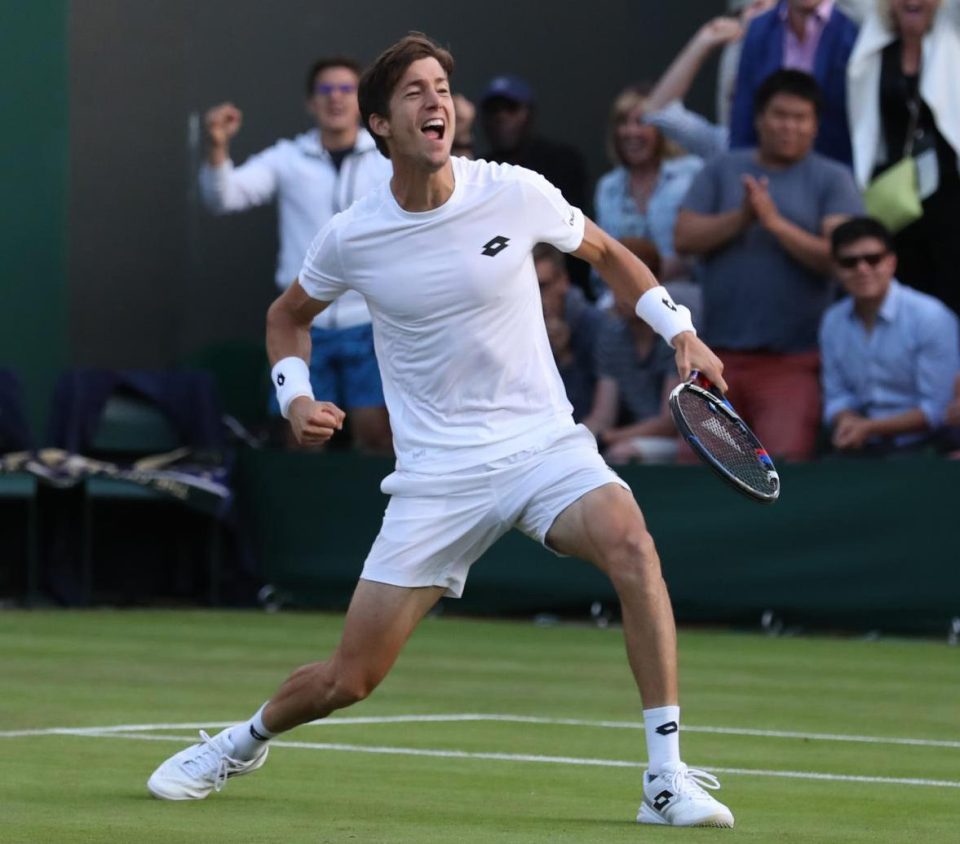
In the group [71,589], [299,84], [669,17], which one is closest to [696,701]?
[71,589]

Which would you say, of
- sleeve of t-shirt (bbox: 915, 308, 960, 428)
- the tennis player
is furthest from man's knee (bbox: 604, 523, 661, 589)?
sleeve of t-shirt (bbox: 915, 308, 960, 428)

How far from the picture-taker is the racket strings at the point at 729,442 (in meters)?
6.18

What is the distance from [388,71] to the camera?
252 inches

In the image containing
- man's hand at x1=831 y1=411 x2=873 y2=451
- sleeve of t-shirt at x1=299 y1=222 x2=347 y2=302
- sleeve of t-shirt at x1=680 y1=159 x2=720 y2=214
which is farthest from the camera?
sleeve of t-shirt at x1=680 y1=159 x2=720 y2=214

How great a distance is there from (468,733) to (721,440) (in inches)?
90.6

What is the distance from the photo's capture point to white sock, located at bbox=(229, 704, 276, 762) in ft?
21.3

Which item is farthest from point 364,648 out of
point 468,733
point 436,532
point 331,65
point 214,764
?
point 331,65

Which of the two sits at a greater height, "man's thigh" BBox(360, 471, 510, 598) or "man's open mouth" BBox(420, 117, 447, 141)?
"man's open mouth" BBox(420, 117, 447, 141)

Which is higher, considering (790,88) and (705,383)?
(790,88)

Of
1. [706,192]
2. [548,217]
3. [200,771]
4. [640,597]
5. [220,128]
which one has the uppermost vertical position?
[220,128]

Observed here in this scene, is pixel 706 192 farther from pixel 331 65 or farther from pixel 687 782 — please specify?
pixel 687 782

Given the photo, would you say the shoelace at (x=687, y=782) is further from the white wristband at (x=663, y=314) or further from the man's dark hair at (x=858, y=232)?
the man's dark hair at (x=858, y=232)

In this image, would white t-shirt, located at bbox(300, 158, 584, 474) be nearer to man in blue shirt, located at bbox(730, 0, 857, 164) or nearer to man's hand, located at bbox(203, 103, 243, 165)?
man in blue shirt, located at bbox(730, 0, 857, 164)

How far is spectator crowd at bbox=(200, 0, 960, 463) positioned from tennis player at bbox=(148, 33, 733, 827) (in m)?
5.20
